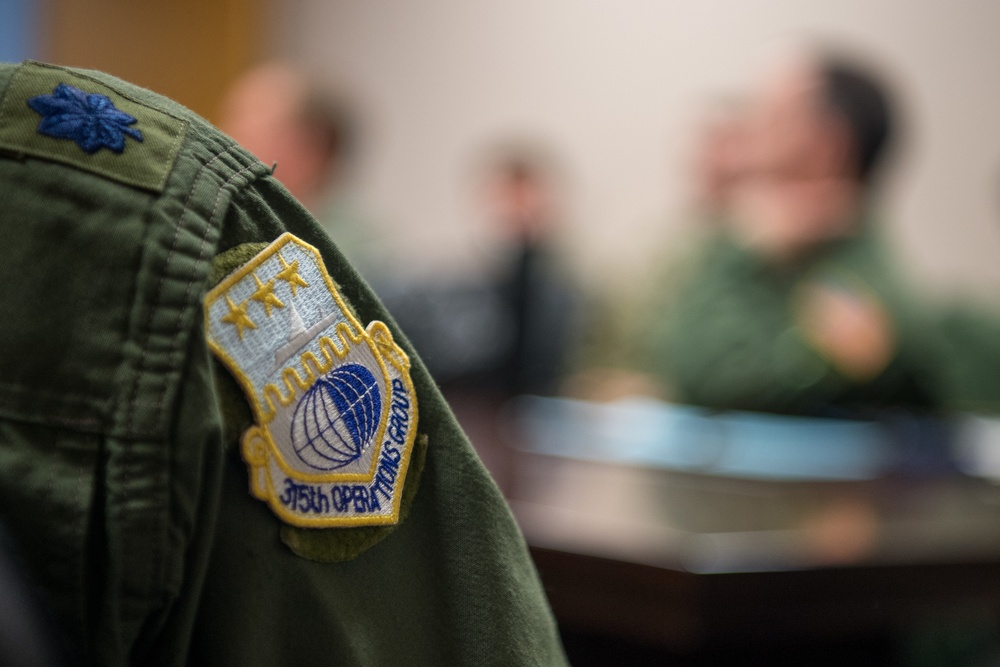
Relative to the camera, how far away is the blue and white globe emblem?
0.32 metres

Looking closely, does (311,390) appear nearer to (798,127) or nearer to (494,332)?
(798,127)

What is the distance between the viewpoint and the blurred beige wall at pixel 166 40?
3.50 meters

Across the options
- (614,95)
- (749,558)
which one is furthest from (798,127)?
(614,95)

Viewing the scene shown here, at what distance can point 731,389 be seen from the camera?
1.50 m

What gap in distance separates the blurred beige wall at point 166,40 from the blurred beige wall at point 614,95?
0.82 feet

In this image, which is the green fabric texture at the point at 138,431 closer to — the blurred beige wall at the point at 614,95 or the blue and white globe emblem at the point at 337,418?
the blue and white globe emblem at the point at 337,418

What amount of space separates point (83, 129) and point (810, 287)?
4.35 feet

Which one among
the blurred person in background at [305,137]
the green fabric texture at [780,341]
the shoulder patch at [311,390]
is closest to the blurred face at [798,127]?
the green fabric texture at [780,341]

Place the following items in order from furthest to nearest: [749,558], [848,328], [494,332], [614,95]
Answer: [614,95], [494,332], [848,328], [749,558]

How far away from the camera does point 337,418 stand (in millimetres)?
332

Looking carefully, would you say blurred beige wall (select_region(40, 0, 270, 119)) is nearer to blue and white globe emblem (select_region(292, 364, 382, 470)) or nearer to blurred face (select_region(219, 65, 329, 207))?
blurred face (select_region(219, 65, 329, 207))

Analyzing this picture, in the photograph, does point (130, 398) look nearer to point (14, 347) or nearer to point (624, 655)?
point (14, 347)

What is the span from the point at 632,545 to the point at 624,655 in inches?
10.9

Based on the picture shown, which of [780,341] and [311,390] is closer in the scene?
[311,390]
